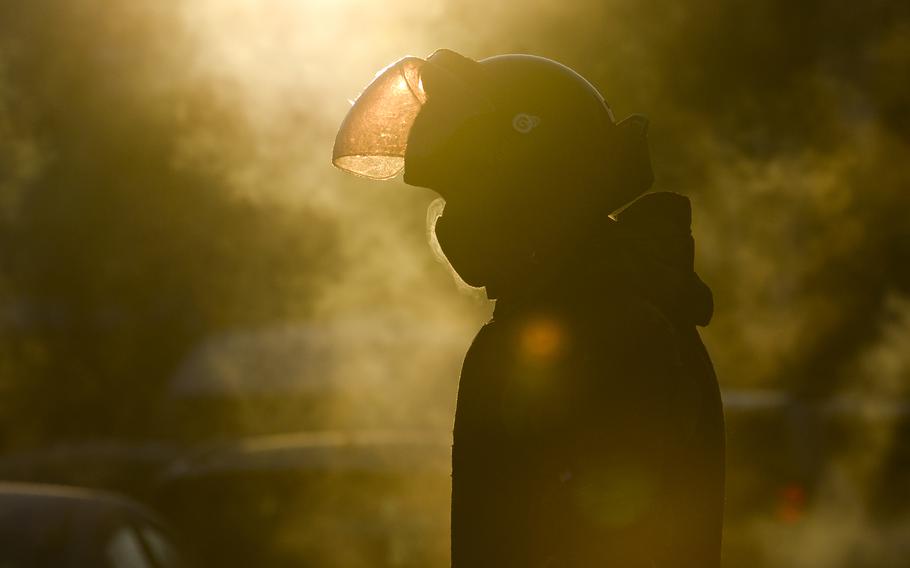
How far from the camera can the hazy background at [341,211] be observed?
12.0 meters

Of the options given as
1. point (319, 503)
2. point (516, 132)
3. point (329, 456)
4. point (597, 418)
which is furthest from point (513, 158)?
point (329, 456)

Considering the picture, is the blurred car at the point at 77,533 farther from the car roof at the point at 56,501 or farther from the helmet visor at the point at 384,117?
the helmet visor at the point at 384,117

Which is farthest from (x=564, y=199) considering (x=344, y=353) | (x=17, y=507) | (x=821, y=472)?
(x=344, y=353)

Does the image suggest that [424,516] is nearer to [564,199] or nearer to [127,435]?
[564,199]

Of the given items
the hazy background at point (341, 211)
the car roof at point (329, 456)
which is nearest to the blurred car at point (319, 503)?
the car roof at point (329, 456)

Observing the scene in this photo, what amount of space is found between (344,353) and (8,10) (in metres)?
5.57

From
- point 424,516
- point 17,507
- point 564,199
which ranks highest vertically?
point 424,516

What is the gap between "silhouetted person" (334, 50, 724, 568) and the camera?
1663mm

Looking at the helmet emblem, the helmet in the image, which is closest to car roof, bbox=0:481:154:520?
the helmet

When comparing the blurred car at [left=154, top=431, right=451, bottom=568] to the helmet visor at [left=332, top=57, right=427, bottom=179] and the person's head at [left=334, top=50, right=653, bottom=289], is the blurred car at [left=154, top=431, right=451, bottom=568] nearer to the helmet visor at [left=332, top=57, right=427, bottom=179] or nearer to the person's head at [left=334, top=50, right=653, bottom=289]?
the helmet visor at [left=332, top=57, right=427, bottom=179]

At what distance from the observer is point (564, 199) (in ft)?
6.17

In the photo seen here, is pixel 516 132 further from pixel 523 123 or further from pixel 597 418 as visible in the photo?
pixel 597 418

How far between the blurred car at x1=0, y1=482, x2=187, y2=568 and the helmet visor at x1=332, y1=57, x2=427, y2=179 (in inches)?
106

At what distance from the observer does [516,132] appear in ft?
6.21
